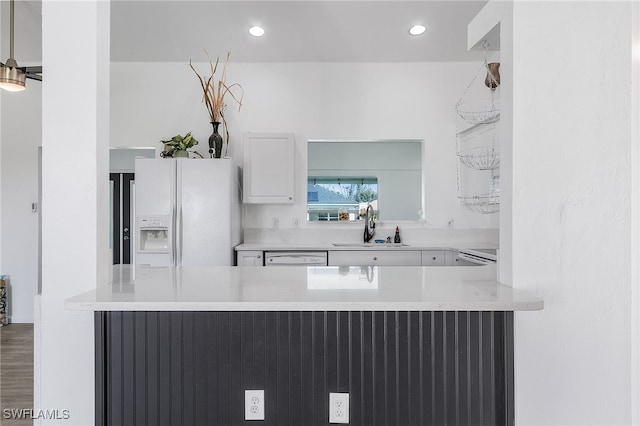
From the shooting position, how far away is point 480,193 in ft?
12.9

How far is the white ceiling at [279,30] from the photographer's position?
353 cm

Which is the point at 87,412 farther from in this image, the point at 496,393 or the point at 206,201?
the point at 206,201

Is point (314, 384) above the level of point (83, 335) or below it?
below

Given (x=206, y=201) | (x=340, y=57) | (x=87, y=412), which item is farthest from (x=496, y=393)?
(x=340, y=57)

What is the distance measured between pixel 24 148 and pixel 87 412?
4.21 m

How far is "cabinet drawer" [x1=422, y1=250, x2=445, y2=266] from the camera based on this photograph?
3.83 m

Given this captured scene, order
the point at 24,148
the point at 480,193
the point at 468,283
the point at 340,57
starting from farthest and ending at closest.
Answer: the point at 24,148 < the point at 340,57 < the point at 480,193 < the point at 468,283

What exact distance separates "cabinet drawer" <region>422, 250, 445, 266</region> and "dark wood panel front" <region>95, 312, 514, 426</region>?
2442 mm

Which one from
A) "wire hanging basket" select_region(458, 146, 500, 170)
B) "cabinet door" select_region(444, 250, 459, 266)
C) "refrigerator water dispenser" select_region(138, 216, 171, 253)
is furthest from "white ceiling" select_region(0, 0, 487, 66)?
"cabinet door" select_region(444, 250, 459, 266)

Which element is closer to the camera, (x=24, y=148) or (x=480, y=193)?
(x=480, y=193)

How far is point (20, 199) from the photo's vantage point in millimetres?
4547

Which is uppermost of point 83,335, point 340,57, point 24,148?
point 340,57

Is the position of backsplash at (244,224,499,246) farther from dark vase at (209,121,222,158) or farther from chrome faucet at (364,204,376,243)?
dark vase at (209,121,222,158)

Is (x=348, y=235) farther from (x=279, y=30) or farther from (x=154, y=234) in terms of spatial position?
(x=279, y=30)
